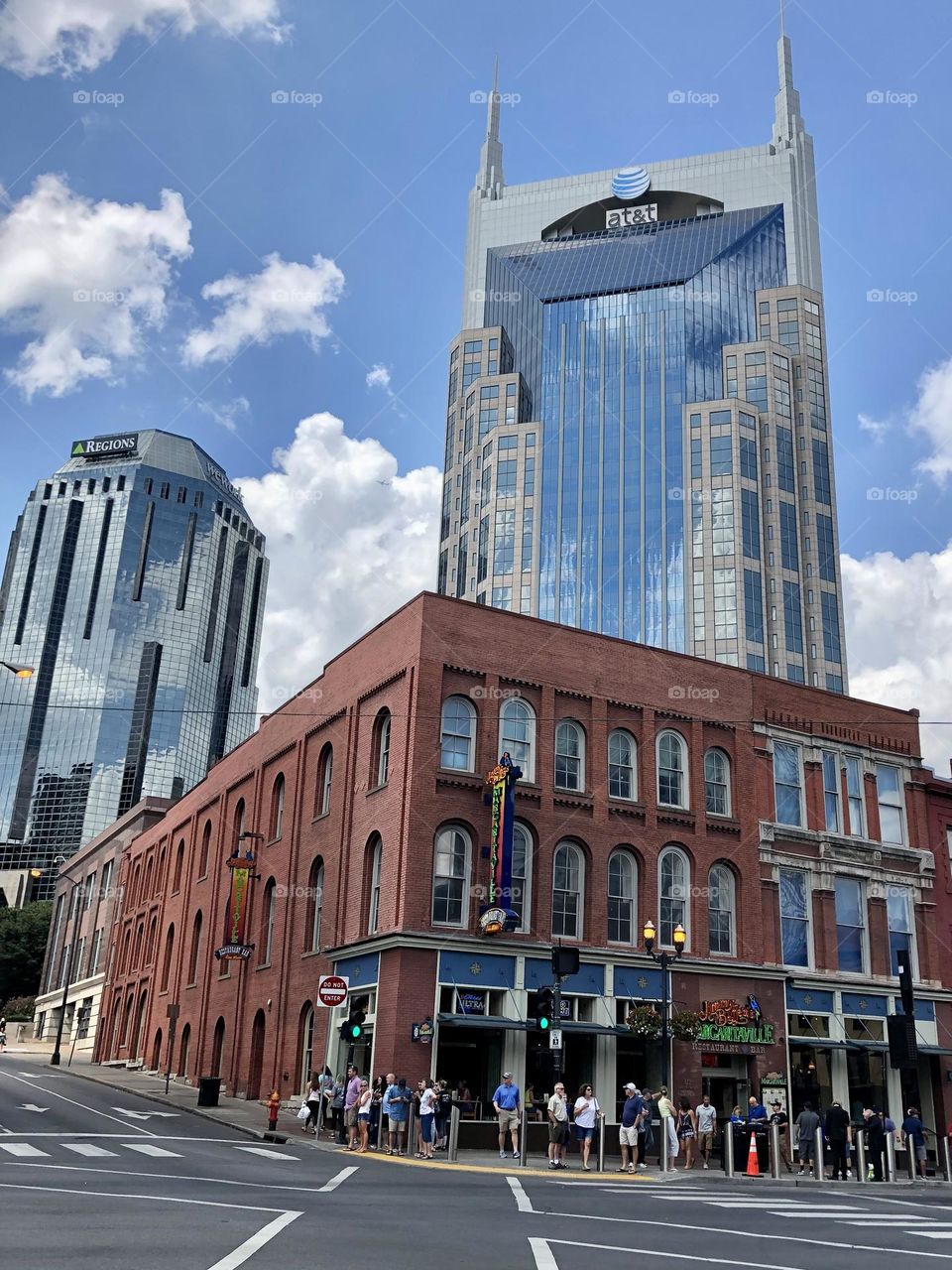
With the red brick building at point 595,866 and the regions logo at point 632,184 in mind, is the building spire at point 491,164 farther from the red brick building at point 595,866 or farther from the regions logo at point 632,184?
the red brick building at point 595,866

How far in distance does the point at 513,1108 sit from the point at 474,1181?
611 cm

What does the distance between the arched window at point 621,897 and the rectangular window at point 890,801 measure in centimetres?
959

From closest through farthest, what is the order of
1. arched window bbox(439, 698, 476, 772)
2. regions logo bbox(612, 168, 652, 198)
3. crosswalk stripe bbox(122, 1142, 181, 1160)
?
1. crosswalk stripe bbox(122, 1142, 181, 1160)
2. arched window bbox(439, 698, 476, 772)
3. regions logo bbox(612, 168, 652, 198)

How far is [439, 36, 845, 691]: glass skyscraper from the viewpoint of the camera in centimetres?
12238

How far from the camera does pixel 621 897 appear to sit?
35219 millimetres

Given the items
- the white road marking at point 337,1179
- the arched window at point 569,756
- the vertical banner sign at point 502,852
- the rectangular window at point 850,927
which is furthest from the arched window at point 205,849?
the white road marking at point 337,1179

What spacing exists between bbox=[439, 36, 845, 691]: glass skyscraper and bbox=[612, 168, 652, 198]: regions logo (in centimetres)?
23

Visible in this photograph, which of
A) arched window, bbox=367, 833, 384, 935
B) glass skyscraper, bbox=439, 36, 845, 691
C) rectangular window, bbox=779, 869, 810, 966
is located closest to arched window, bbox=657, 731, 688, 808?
rectangular window, bbox=779, 869, 810, 966

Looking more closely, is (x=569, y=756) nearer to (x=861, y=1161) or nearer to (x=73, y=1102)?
(x=861, y=1161)

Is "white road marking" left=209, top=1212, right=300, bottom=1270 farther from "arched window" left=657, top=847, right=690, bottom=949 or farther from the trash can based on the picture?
the trash can

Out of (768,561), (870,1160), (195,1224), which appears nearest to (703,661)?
(870,1160)

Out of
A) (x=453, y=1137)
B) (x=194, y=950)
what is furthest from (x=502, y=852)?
(x=194, y=950)

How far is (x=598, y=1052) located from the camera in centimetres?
3288

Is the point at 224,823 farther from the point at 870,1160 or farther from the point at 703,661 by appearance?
the point at 870,1160
